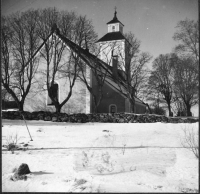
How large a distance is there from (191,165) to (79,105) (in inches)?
189

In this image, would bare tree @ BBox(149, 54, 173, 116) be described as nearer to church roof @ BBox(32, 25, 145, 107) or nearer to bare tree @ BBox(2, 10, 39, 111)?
church roof @ BBox(32, 25, 145, 107)

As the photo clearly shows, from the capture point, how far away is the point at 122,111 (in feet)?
23.5

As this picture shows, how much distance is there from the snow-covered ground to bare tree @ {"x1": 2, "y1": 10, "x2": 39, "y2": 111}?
66.2 inches

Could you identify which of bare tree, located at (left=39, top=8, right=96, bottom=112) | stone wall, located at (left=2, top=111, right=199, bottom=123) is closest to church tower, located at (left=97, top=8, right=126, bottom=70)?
bare tree, located at (left=39, top=8, right=96, bottom=112)

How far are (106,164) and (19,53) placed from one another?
3710 mm

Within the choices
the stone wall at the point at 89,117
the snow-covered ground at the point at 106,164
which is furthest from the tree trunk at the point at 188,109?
the stone wall at the point at 89,117

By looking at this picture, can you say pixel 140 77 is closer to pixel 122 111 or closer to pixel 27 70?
pixel 122 111

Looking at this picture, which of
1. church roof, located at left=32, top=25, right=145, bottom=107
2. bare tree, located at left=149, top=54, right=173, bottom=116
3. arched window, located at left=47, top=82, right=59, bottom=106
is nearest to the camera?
bare tree, located at left=149, top=54, right=173, bottom=116

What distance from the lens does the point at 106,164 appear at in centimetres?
353

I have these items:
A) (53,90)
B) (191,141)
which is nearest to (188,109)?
(191,141)

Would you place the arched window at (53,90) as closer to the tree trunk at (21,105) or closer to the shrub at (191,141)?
the tree trunk at (21,105)

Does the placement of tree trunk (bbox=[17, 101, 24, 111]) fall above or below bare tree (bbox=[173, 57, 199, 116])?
below

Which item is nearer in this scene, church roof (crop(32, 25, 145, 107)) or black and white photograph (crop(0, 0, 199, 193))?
black and white photograph (crop(0, 0, 199, 193))

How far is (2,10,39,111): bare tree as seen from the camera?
5.27m
